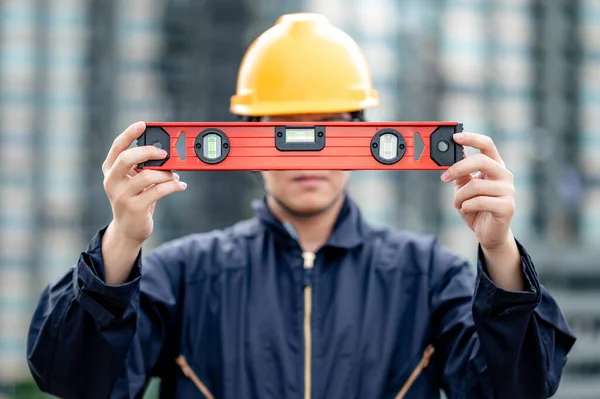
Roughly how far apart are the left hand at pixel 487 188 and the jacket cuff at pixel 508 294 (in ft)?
0.29

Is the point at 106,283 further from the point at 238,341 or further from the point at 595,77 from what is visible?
the point at 595,77

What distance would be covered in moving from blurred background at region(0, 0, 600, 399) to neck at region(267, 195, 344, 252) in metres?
36.0

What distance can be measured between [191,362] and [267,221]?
0.56 meters

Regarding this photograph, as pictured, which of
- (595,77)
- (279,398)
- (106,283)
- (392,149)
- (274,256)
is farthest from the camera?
(595,77)

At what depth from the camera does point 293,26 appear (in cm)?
324

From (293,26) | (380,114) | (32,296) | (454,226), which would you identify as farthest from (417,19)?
(293,26)

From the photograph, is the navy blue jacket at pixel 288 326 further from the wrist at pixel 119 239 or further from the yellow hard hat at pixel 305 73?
the yellow hard hat at pixel 305 73

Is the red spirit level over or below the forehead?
below

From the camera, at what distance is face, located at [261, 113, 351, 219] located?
306 cm

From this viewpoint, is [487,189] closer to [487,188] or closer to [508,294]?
[487,188]

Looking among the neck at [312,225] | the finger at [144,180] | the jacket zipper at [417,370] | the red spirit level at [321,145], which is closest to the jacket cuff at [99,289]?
the finger at [144,180]

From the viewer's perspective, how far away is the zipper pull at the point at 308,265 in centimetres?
304

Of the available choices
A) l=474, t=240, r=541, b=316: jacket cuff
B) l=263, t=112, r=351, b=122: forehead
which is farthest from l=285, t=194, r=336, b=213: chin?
l=474, t=240, r=541, b=316: jacket cuff

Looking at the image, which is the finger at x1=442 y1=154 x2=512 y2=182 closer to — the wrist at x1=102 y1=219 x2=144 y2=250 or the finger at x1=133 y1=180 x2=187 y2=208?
the finger at x1=133 y1=180 x2=187 y2=208
